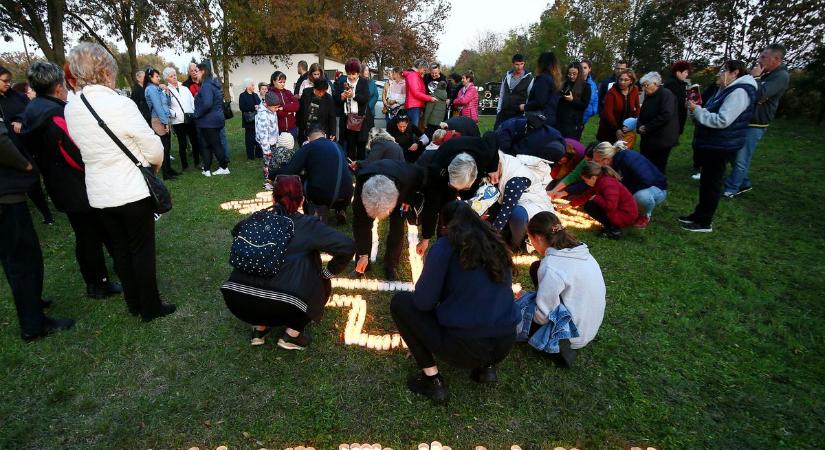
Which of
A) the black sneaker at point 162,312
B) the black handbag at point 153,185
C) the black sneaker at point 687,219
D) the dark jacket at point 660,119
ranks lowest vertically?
the black sneaker at point 162,312

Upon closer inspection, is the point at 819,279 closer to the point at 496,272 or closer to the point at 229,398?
the point at 496,272

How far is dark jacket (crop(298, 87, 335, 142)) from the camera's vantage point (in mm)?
7609

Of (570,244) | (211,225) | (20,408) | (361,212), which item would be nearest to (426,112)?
(211,225)

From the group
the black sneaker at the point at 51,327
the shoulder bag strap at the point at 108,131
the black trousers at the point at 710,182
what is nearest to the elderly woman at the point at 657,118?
the black trousers at the point at 710,182

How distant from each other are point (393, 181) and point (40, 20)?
24.4 m

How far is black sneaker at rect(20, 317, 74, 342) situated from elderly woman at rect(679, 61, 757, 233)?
735cm

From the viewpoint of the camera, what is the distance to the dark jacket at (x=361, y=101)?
841 cm

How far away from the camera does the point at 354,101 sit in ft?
28.5

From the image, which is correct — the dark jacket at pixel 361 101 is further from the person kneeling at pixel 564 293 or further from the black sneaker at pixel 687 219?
the person kneeling at pixel 564 293

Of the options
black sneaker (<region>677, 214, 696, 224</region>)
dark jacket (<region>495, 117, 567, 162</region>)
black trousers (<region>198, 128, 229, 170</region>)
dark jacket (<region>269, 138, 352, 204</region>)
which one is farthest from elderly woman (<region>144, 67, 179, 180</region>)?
black sneaker (<region>677, 214, 696, 224</region>)

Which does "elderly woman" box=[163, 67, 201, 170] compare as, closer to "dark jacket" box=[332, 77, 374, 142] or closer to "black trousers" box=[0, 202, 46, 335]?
"dark jacket" box=[332, 77, 374, 142]

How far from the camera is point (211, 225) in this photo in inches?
236

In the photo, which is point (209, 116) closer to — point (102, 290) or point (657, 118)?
point (102, 290)

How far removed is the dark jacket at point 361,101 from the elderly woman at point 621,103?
456cm
